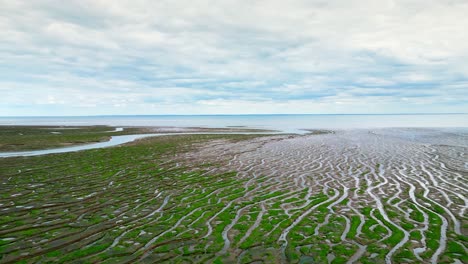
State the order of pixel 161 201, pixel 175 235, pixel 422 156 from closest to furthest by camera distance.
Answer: pixel 175 235 → pixel 161 201 → pixel 422 156

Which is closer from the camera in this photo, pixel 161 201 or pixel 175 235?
pixel 175 235

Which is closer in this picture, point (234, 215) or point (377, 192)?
point (234, 215)

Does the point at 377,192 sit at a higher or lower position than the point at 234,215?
higher

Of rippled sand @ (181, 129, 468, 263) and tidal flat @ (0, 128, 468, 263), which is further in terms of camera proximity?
rippled sand @ (181, 129, 468, 263)

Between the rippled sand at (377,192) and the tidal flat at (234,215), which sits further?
→ the rippled sand at (377,192)

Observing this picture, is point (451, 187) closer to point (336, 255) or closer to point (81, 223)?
point (336, 255)

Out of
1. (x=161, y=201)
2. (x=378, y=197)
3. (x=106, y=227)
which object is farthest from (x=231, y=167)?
(x=106, y=227)

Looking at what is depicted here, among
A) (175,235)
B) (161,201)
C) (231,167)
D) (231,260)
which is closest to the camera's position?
(231,260)
